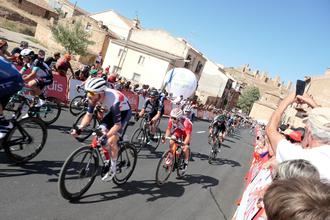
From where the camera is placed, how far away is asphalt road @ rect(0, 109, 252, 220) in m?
5.52

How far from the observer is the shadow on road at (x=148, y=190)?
258 inches

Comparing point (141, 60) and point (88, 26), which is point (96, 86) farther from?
point (88, 26)

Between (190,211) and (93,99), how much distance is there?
329 cm

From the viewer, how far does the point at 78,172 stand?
20.0ft

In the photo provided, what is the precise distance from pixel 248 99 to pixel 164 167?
10399cm

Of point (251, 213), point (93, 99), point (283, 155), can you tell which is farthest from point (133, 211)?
point (283, 155)

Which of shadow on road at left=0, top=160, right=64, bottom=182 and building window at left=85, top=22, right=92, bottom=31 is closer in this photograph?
shadow on road at left=0, top=160, right=64, bottom=182

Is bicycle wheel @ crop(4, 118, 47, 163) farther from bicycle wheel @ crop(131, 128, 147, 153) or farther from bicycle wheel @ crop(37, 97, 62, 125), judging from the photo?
bicycle wheel @ crop(131, 128, 147, 153)

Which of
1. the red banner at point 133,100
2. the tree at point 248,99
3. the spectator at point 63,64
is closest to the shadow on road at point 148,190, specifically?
the spectator at point 63,64

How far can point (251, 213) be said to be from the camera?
3.65m

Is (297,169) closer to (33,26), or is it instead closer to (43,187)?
(43,187)

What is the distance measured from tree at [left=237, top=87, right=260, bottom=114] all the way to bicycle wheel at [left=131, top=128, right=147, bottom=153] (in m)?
100

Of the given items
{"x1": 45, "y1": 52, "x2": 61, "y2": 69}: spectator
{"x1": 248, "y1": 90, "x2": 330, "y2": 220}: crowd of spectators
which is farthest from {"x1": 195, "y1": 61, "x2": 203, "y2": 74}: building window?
{"x1": 248, "y1": 90, "x2": 330, "y2": 220}: crowd of spectators

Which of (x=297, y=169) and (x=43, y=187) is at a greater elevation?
(x=297, y=169)
